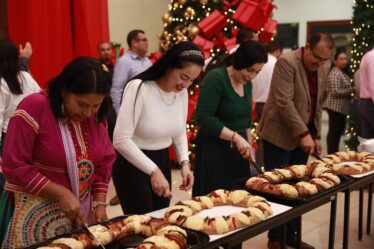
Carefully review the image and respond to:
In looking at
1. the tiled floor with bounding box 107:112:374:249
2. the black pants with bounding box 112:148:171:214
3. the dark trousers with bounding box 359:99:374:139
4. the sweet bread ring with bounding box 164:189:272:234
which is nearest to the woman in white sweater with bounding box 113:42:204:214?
the black pants with bounding box 112:148:171:214

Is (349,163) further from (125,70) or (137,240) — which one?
(125,70)

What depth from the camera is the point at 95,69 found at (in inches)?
57.5

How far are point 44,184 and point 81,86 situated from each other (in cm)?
34

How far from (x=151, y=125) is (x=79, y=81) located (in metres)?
0.55

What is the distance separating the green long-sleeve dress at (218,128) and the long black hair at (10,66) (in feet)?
3.75

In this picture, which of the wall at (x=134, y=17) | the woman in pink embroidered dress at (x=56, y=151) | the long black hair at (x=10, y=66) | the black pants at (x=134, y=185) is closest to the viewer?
the woman in pink embroidered dress at (x=56, y=151)

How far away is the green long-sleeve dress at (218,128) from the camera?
93.0 inches

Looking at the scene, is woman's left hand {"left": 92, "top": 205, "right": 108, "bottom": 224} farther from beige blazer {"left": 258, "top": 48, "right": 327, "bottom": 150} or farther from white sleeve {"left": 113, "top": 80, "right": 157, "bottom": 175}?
beige blazer {"left": 258, "top": 48, "right": 327, "bottom": 150}

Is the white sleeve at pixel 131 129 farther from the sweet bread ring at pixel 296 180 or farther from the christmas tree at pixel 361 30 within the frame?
the christmas tree at pixel 361 30

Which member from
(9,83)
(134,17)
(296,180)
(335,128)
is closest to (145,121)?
(296,180)

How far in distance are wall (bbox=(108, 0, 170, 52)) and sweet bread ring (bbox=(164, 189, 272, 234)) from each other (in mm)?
5094

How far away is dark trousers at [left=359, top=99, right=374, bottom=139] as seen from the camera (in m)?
3.98

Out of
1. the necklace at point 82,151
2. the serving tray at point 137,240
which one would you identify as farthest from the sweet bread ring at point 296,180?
the necklace at point 82,151

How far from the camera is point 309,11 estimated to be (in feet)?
30.4
